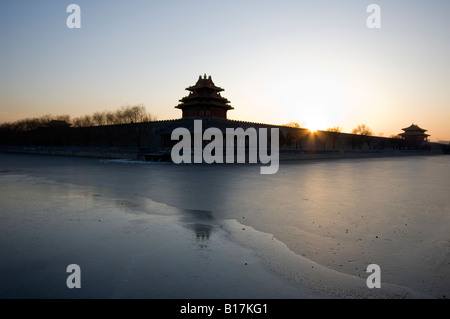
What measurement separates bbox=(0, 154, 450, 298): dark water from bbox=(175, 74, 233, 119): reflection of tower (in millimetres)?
36961

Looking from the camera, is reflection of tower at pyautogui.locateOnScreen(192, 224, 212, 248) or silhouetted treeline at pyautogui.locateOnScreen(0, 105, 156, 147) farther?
silhouetted treeline at pyautogui.locateOnScreen(0, 105, 156, 147)

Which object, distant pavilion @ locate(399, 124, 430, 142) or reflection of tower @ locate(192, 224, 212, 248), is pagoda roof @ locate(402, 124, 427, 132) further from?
reflection of tower @ locate(192, 224, 212, 248)

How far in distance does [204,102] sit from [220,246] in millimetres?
41213

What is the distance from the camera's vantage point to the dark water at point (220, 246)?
3.55m

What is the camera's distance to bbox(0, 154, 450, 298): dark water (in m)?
3.55

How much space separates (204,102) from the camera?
4469cm

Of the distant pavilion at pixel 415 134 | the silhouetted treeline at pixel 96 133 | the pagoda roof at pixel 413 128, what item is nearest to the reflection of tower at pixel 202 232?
the silhouetted treeline at pixel 96 133

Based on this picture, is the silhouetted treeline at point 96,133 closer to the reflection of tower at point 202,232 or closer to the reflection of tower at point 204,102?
the reflection of tower at point 204,102

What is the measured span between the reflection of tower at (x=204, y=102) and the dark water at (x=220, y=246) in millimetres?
36961

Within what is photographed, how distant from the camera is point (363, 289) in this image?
357cm

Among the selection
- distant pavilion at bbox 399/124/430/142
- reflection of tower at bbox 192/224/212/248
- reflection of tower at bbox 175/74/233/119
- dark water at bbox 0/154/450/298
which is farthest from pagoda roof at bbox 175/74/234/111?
distant pavilion at bbox 399/124/430/142

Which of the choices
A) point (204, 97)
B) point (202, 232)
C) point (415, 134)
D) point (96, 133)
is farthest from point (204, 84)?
point (415, 134)

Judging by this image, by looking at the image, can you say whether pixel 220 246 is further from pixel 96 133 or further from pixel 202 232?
pixel 96 133
